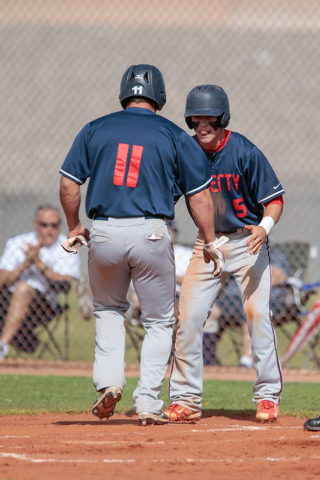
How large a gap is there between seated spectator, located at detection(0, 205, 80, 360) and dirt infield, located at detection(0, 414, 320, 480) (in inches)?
119

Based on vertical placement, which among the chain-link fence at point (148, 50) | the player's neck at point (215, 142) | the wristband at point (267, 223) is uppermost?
the chain-link fence at point (148, 50)

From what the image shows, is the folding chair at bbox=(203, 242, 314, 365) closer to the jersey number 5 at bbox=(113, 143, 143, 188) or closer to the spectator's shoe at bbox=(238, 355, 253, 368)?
the spectator's shoe at bbox=(238, 355, 253, 368)

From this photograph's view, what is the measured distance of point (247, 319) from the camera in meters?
3.85

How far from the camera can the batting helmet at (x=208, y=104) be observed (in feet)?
12.3

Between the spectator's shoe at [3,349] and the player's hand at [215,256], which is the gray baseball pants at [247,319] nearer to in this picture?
the player's hand at [215,256]

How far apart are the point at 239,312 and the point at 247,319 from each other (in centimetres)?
298

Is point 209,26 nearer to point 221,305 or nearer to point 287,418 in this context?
point 221,305

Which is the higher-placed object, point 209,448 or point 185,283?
point 185,283

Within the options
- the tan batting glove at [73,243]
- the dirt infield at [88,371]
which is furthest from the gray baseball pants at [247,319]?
the dirt infield at [88,371]

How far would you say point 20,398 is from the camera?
188 inches

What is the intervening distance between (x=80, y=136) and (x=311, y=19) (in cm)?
462

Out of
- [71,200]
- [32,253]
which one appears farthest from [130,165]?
[32,253]

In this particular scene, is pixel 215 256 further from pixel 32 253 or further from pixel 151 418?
pixel 32 253

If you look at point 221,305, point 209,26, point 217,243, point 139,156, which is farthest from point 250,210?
point 209,26
